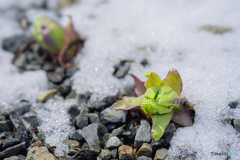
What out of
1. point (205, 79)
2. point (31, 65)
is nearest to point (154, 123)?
point (205, 79)

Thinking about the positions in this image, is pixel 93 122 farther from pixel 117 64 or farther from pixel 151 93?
pixel 117 64

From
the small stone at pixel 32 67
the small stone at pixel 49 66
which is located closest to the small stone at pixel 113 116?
the small stone at pixel 49 66

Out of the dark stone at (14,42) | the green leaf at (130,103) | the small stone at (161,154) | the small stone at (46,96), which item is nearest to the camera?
the small stone at (161,154)

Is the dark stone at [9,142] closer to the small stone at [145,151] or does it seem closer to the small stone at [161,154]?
the small stone at [145,151]

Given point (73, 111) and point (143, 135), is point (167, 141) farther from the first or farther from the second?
point (73, 111)

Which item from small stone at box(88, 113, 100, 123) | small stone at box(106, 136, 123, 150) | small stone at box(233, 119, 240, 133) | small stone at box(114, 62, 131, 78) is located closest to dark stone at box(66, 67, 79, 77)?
small stone at box(114, 62, 131, 78)
